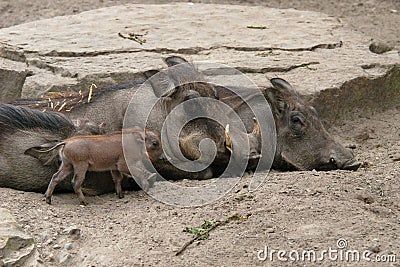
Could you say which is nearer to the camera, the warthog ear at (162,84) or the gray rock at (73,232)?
the gray rock at (73,232)

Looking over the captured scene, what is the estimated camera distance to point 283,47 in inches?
302

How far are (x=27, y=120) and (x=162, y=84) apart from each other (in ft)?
3.45

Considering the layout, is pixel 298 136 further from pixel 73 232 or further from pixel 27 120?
pixel 73 232

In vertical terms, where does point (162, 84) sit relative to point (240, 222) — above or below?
above

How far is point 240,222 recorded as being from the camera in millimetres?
4625

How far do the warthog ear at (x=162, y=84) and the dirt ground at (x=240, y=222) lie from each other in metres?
0.84

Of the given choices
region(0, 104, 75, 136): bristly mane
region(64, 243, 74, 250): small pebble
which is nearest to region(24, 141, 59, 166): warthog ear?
region(0, 104, 75, 136): bristly mane

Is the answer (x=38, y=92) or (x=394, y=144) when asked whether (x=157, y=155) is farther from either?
(x=394, y=144)

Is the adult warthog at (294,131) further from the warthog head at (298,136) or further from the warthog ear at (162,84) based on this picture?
the warthog ear at (162,84)

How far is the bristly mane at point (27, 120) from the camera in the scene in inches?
213

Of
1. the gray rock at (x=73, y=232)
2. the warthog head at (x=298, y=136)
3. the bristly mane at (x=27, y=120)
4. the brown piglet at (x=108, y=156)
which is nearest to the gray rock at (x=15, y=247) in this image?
the gray rock at (x=73, y=232)

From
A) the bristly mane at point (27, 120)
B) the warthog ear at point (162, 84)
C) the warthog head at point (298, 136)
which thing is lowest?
the warthog head at point (298, 136)

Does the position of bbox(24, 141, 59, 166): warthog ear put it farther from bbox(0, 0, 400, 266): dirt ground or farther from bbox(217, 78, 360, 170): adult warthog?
bbox(217, 78, 360, 170): adult warthog

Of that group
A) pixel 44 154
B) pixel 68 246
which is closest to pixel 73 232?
pixel 68 246
